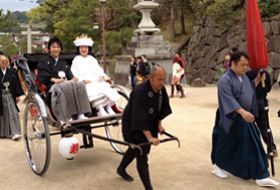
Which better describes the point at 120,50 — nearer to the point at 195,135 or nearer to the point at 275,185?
the point at 195,135

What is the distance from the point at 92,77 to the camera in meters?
5.03

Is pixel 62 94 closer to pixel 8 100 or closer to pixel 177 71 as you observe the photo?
pixel 8 100

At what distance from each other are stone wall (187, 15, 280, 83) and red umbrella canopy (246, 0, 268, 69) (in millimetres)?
10742

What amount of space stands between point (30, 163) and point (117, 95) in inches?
53.8

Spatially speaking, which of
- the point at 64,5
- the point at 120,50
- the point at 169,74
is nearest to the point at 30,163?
the point at 169,74

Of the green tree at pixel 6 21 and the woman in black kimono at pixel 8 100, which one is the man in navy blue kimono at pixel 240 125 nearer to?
the woman in black kimono at pixel 8 100

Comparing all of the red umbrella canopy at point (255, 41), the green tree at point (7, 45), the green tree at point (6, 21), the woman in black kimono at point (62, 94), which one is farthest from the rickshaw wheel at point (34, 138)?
the green tree at point (7, 45)

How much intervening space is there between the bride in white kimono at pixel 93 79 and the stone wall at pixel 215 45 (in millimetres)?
10864

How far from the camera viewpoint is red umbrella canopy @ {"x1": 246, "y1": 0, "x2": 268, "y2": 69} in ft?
13.9

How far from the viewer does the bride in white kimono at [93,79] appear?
15.5ft

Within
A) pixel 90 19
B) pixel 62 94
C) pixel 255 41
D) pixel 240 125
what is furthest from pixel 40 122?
pixel 90 19

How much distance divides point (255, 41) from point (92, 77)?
206 cm

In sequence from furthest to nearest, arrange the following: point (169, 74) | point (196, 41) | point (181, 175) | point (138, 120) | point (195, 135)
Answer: point (196, 41)
point (169, 74)
point (195, 135)
point (181, 175)
point (138, 120)

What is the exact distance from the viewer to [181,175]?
4.49 metres
